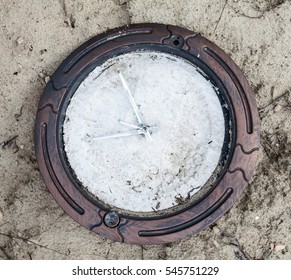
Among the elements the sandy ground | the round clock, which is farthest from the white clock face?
the sandy ground

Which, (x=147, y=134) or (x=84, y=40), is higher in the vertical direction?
(x=84, y=40)

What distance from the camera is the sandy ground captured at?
1.38 meters

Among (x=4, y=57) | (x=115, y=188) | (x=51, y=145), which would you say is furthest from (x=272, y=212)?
(x=4, y=57)

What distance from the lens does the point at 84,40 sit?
138 cm

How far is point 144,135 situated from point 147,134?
3 cm

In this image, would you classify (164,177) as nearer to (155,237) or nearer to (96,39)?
(155,237)

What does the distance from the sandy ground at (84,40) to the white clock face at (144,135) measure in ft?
0.43

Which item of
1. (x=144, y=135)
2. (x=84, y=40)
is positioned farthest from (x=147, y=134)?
(x=84, y=40)

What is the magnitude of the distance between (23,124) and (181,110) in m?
0.42

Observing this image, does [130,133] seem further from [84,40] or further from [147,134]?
[84,40]

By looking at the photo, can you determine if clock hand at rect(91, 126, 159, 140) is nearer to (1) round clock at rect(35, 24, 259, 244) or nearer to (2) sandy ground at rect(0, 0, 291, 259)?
(1) round clock at rect(35, 24, 259, 244)

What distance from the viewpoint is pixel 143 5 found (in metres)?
1.38

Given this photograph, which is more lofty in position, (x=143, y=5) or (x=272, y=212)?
(x=143, y=5)

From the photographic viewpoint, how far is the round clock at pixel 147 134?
1.28 meters
